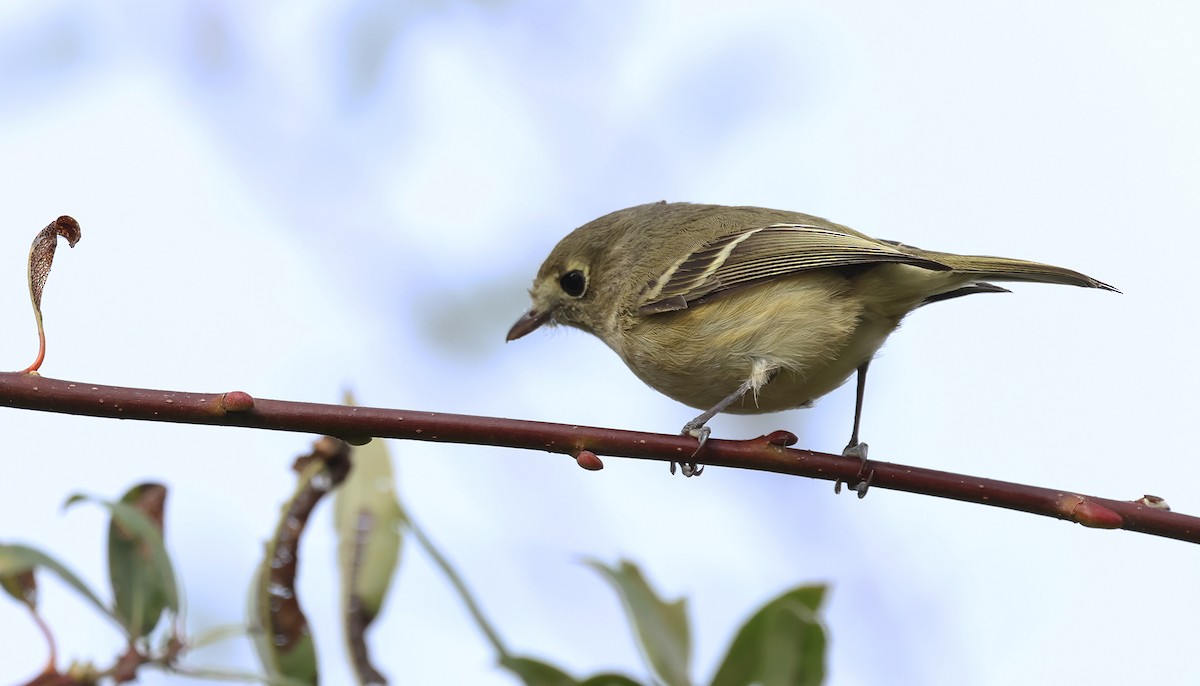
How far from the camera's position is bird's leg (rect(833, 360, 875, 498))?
9.64 ft

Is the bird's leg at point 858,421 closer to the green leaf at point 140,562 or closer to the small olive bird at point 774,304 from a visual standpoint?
the small olive bird at point 774,304

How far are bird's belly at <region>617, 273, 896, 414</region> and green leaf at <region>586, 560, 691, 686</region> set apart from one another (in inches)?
52.4

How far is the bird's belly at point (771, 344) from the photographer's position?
3996mm

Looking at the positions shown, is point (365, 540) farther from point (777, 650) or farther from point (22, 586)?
point (777, 650)

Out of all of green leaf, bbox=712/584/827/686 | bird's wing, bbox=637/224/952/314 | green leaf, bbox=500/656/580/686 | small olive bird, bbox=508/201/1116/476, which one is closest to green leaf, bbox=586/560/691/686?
green leaf, bbox=712/584/827/686

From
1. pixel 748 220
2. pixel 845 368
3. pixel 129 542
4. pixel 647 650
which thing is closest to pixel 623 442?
pixel 647 650

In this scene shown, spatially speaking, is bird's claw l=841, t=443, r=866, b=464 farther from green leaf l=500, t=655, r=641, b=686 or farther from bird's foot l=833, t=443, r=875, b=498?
green leaf l=500, t=655, r=641, b=686

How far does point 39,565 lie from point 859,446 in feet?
7.98

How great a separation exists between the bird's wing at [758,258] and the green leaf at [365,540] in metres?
1.62

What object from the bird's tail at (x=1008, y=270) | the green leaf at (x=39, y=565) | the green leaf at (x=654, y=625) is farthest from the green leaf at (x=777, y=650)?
the bird's tail at (x=1008, y=270)

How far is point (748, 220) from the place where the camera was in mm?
4750

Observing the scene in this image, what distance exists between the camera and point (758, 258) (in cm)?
425

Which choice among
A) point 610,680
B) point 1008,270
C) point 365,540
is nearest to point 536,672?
point 610,680

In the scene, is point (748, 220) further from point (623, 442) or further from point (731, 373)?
point (623, 442)
